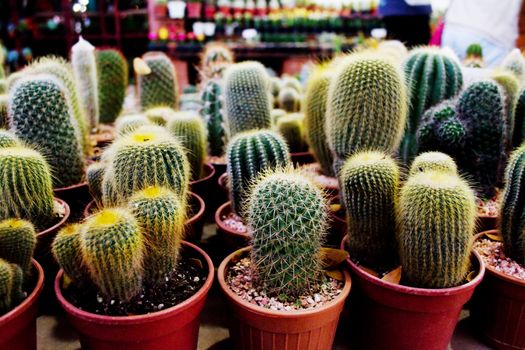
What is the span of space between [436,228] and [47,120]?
155cm

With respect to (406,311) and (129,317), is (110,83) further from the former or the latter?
(406,311)

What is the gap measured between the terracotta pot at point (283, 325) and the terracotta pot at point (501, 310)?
1.79 ft

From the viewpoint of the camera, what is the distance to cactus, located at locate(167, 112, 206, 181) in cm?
213

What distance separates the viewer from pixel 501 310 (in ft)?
5.06

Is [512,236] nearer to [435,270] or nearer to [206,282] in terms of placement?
[435,270]

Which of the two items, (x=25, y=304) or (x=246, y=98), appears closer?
(x=25, y=304)

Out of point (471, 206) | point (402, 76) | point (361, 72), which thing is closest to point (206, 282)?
point (471, 206)

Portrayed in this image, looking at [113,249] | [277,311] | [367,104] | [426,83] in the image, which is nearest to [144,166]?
[113,249]

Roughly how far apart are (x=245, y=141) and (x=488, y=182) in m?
1.08

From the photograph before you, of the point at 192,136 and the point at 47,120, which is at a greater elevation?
the point at 47,120

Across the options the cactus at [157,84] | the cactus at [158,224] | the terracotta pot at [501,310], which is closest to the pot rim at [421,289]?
the terracotta pot at [501,310]

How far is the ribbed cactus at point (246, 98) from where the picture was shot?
2.22 m

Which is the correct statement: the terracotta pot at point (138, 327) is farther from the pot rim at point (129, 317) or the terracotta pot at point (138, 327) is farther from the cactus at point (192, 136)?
the cactus at point (192, 136)

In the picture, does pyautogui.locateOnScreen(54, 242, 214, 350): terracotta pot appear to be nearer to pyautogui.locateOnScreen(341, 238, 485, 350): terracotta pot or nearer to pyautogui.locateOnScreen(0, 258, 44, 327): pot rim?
pyautogui.locateOnScreen(0, 258, 44, 327): pot rim
